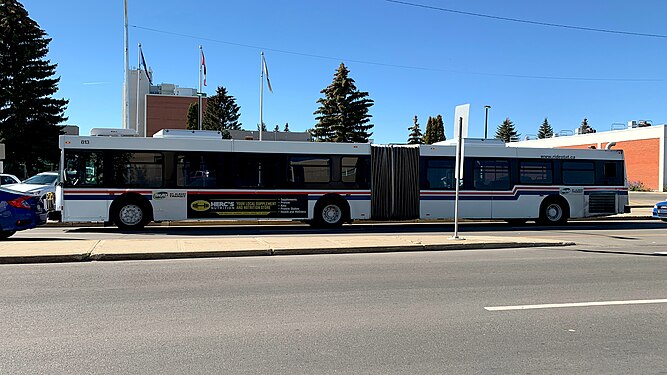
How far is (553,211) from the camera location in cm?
1977

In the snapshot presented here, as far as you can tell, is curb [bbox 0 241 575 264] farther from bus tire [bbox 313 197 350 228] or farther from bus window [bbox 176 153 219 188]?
bus window [bbox 176 153 219 188]

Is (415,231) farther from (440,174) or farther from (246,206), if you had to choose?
(246,206)

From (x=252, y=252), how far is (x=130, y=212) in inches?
275

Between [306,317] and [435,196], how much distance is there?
511 inches

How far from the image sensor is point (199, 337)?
5.41 meters

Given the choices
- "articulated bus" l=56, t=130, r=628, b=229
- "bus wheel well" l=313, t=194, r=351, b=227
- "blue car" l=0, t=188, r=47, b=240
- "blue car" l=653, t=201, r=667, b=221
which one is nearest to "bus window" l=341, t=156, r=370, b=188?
"articulated bus" l=56, t=130, r=628, b=229

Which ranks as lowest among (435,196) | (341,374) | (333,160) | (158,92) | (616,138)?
(341,374)

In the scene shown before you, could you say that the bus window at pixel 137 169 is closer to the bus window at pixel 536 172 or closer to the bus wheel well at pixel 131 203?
the bus wheel well at pixel 131 203

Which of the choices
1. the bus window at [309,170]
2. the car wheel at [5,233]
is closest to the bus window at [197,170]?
the bus window at [309,170]

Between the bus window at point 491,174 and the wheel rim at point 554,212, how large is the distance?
1941mm

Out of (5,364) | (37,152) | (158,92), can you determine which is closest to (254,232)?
(5,364)

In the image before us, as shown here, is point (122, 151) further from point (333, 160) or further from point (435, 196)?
point (435, 196)

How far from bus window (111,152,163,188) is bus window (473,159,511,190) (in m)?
10.4

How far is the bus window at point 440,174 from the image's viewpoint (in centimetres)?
1861
